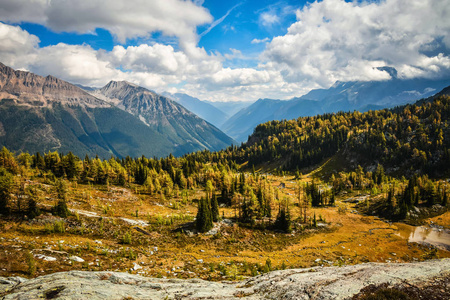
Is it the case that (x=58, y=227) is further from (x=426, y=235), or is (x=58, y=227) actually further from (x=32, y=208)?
(x=426, y=235)

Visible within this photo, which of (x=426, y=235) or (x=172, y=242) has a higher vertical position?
(x=172, y=242)


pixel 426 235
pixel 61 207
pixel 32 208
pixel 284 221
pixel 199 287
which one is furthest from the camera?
pixel 426 235

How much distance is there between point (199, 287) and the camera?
2344 cm

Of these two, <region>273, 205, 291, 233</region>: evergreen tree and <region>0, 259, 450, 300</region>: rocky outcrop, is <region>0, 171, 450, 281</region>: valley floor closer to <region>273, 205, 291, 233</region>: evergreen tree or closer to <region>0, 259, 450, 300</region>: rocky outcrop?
<region>273, 205, 291, 233</region>: evergreen tree

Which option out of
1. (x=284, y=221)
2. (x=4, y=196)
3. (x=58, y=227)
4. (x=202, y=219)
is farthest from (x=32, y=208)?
(x=284, y=221)

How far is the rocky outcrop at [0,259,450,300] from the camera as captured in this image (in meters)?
17.3

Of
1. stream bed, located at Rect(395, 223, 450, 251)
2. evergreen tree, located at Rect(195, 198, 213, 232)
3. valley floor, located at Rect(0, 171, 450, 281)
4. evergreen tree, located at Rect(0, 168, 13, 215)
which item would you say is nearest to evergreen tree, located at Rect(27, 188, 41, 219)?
valley floor, located at Rect(0, 171, 450, 281)

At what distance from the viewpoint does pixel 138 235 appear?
47.7m

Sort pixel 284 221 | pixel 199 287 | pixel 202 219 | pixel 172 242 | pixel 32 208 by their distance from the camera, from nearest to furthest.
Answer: pixel 199 287 → pixel 32 208 → pixel 172 242 → pixel 202 219 → pixel 284 221

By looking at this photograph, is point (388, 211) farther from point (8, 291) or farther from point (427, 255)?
point (8, 291)

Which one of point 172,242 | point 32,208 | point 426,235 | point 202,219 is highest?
point 32,208

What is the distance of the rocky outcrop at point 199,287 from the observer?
1733 centimetres

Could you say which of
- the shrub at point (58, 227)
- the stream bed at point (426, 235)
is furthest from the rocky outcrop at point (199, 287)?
the stream bed at point (426, 235)

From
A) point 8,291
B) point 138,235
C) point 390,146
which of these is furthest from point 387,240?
point 390,146
